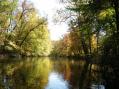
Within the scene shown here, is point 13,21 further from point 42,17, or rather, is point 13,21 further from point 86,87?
point 86,87

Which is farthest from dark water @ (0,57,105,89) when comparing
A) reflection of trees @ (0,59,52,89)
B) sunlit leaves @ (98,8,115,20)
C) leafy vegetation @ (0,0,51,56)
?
leafy vegetation @ (0,0,51,56)

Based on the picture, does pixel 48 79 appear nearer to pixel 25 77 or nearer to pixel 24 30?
pixel 25 77

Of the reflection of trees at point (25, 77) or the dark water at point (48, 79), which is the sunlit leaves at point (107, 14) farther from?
the reflection of trees at point (25, 77)

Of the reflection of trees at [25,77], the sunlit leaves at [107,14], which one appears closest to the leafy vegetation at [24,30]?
the reflection of trees at [25,77]

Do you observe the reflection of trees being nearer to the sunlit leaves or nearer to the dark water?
the dark water

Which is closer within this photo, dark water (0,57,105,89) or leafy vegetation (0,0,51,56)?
dark water (0,57,105,89)

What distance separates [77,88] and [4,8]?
112 feet

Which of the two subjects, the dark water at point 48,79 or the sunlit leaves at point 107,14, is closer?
the dark water at point 48,79

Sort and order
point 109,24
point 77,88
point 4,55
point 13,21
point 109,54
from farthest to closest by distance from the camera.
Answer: point 13,21, point 4,55, point 109,54, point 109,24, point 77,88

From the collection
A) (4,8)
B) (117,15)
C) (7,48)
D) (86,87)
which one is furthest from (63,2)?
(86,87)

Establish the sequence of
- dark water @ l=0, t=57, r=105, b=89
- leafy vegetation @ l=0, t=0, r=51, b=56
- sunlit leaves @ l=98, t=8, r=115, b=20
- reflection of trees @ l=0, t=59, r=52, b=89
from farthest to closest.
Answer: leafy vegetation @ l=0, t=0, r=51, b=56
sunlit leaves @ l=98, t=8, r=115, b=20
dark water @ l=0, t=57, r=105, b=89
reflection of trees @ l=0, t=59, r=52, b=89

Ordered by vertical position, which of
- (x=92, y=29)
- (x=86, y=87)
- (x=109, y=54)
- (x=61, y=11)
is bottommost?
(x=86, y=87)

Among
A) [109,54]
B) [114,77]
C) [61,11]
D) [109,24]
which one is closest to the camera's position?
[114,77]

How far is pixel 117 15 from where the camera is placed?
2108cm
